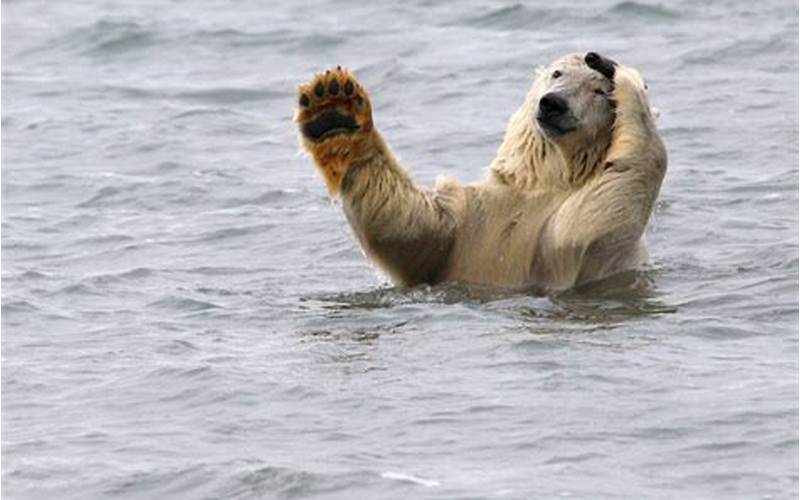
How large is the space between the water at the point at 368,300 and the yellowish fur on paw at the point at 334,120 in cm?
65

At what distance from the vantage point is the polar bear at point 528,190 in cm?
1036

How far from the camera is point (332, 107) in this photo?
1015 cm

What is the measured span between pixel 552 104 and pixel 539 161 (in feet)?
1.17

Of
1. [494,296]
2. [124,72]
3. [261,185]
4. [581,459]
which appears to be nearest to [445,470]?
[581,459]

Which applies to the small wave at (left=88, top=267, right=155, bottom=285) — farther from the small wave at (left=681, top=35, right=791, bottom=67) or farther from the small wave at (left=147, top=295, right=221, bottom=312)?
the small wave at (left=681, top=35, right=791, bottom=67)

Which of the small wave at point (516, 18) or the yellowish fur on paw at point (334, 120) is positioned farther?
the small wave at point (516, 18)

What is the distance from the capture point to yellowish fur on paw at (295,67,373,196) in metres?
10.1

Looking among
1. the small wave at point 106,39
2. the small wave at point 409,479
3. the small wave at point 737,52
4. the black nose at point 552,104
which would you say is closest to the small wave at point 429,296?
the black nose at point 552,104

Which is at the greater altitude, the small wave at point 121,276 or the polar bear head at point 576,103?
the polar bear head at point 576,103

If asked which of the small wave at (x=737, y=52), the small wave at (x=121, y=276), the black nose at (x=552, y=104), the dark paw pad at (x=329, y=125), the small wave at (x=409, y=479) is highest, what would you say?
the dark paw pad at (x=329, y=125)

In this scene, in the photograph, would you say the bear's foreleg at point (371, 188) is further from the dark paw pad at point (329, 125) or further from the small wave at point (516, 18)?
the small wave at point (516, 18)

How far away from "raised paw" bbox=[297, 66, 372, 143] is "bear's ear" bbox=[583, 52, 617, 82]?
1.02m

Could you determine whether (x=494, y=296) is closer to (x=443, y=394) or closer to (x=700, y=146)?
(x=443, y=394)

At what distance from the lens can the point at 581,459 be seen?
26.0ft
